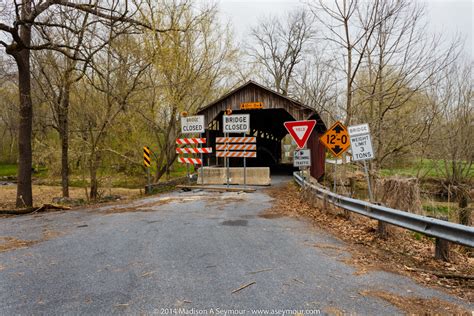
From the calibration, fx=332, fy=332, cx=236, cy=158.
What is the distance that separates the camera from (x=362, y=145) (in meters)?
7.11

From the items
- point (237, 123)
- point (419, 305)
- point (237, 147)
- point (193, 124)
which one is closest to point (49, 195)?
point (193, 124)

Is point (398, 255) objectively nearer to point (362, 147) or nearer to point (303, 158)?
point (362, 147)

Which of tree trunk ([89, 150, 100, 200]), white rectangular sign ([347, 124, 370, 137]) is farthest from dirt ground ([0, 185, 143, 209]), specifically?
white rectangular sign ([347, 124, 370, 137])

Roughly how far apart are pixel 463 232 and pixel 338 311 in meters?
2.19

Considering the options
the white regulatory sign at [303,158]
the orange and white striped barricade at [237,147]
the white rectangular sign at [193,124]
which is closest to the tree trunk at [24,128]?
the white rectangular sign at [193,124]

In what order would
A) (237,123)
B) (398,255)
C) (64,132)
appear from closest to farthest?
(398,255)
(237,123)
(64,132)

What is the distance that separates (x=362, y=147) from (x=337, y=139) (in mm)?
1670

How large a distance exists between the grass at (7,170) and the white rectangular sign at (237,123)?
3354 centimetres

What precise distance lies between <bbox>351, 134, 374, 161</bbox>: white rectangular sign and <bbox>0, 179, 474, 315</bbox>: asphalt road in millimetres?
1959

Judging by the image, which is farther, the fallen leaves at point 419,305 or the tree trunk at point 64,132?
the tree trunk at point 64,132

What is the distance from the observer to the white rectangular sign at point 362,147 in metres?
6.98

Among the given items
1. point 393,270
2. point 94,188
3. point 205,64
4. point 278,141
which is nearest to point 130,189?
point 94,188

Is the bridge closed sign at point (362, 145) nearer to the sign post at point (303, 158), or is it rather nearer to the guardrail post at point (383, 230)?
the guardrail post at point (383, 230)

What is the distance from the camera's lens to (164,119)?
20.1 meters
